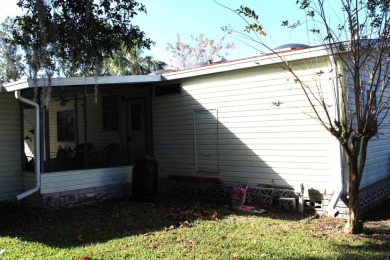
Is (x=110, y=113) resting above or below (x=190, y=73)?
below

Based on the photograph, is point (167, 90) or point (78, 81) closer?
point (78, 81)

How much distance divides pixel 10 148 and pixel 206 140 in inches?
173

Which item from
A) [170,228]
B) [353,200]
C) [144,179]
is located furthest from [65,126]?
[353,200]

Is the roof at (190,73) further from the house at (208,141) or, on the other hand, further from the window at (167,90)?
the window at (167,90)

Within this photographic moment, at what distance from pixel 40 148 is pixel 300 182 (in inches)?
204

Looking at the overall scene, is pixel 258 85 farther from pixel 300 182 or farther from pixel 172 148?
pixel 172 148

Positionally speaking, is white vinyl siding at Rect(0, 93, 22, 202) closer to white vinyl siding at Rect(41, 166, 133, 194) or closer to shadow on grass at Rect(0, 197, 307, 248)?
shadow on grass at Rect(0, 197, 307, 248)

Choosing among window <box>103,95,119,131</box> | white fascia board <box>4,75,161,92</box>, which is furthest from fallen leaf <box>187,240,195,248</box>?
window <box>103,95,119,131</box>

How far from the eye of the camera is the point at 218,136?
874 centimetres

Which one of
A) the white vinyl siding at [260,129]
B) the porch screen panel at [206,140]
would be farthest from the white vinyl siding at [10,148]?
the porch screen panel at [206,140]

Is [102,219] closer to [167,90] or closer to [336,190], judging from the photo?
[167,90]

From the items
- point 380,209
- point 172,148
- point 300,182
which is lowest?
point 380,209

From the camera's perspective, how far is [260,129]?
7973 mm

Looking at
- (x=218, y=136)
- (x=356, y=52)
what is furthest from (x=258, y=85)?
(x=356, y=52)
